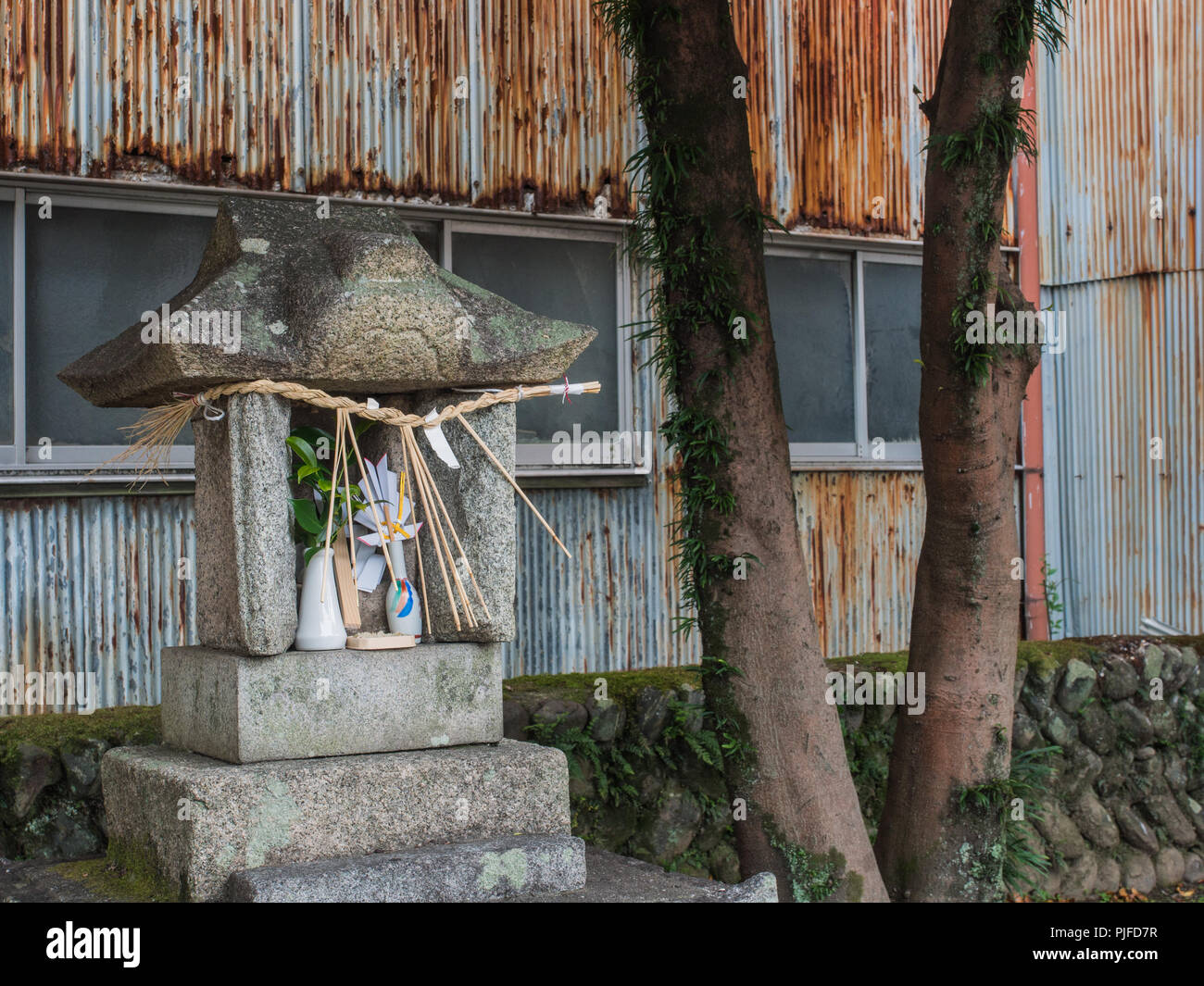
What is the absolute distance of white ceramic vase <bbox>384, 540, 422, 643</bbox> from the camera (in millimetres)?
4117

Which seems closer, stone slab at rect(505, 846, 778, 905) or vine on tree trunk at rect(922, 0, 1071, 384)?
stone slab at rect(505, 846, 778, 905)

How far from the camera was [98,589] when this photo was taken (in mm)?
6496

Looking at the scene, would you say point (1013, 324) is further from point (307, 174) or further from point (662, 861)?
point (307, 174)

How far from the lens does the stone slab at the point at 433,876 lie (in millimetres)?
3557

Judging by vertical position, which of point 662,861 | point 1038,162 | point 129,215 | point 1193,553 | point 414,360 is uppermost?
point 1038,162

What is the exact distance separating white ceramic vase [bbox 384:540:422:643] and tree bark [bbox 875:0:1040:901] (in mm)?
2686

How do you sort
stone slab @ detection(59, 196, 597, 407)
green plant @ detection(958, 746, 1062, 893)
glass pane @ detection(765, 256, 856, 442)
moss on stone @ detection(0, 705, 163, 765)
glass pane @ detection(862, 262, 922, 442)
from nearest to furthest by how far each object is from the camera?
stone slab @ detection(59, 196, 597, 407), moss on stone @ detection(0, 705, 163, 765), green plant @ detection(958, 746, 1062, 893), glass pane @ detection(765, 256, 856, 442), glass pane @ detection(862, 262, 922, 442)

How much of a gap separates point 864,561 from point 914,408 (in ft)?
3.84

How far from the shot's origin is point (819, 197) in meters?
8.57

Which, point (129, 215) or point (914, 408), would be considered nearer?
point (129, 215)

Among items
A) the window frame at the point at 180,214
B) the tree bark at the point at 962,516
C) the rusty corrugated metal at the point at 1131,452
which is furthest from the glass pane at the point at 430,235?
the rusty corrugated metal at the point at 1131,452

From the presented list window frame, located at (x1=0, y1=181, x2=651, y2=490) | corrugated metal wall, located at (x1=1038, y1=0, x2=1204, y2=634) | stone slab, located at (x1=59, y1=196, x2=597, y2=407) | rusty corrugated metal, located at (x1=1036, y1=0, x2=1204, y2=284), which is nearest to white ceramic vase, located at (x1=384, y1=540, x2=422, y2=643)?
stone slab, located at (x1=59, y1=196, x2=597, y2=407)

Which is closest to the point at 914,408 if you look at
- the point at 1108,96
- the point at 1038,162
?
the point at 1038,162

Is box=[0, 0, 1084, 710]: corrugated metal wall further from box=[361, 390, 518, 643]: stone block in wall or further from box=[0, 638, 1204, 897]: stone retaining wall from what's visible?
box=[361, 390, 518, 643]: stone block in wall
